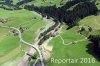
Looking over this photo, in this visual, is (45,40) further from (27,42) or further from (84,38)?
(84,38)

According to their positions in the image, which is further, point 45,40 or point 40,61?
point 45,40

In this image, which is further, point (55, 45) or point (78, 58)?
point (55, 45)

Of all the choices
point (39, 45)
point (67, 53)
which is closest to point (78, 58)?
point (67, 53)

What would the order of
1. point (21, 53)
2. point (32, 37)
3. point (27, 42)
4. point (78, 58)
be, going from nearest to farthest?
point (78, 58), point (21, 53), point (27, 42), point (32, 37)

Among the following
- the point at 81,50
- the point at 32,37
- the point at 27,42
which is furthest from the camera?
the point at 32,37

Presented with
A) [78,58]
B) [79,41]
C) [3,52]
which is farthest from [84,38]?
[3,52]

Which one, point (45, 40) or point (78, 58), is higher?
point (78, 58)

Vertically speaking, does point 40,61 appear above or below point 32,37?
Answer: above

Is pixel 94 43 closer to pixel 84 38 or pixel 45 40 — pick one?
pixel 84 38

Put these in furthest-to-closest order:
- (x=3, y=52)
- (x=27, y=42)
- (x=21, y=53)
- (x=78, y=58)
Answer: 1. (x=27, y=42)
2. (x=3, y=52)
3. (x=21, y=53)
4. (x=78, y=58)
